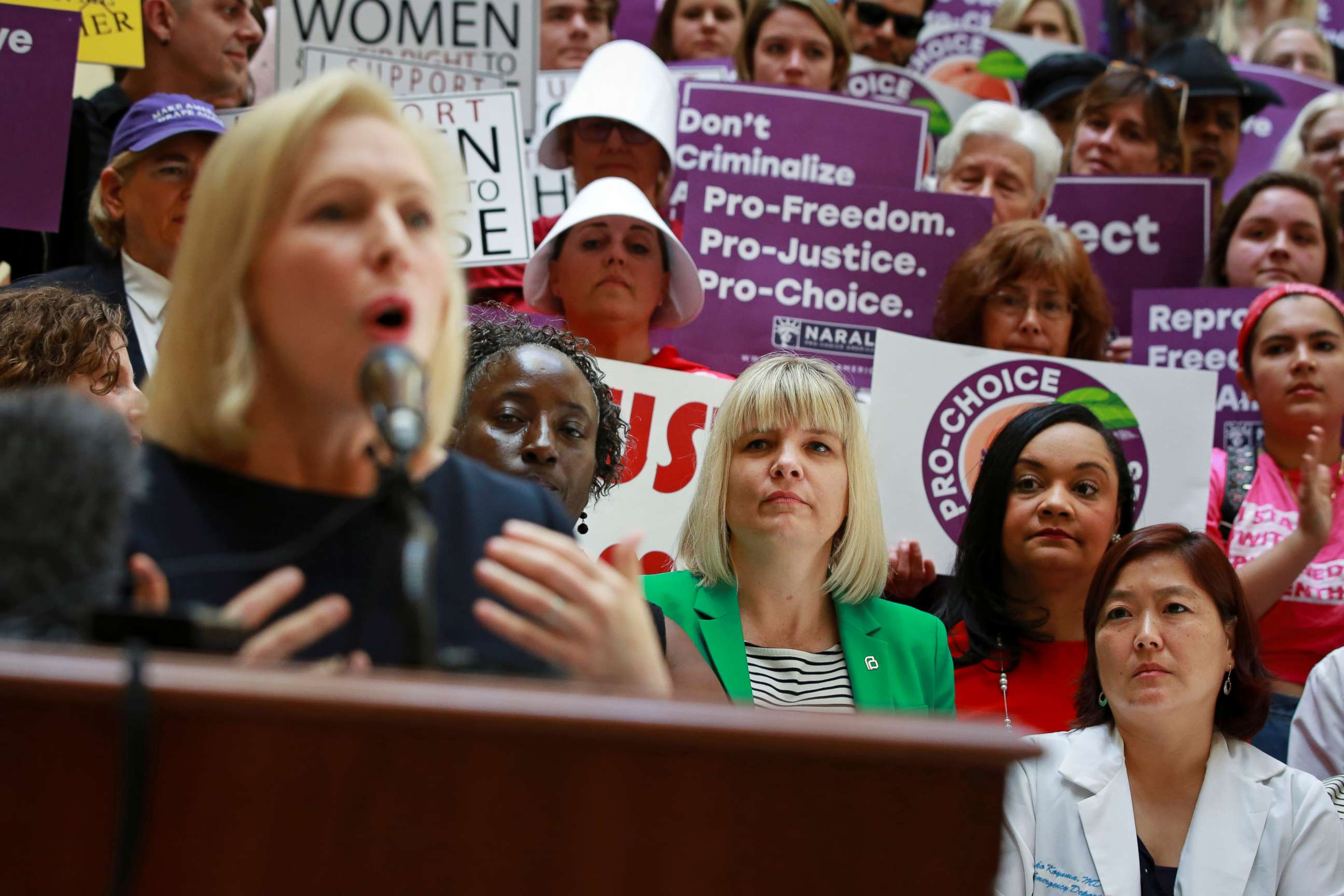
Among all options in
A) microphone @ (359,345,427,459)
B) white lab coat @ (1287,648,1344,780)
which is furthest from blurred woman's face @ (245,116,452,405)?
white lab coat @ (1287,648,1344,780)


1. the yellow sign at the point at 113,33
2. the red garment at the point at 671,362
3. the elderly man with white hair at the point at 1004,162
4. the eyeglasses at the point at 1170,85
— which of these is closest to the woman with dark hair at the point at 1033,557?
the red garment at the point at 671,362

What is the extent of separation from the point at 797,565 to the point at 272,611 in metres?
2.10

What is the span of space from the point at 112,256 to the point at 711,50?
10.7 feet

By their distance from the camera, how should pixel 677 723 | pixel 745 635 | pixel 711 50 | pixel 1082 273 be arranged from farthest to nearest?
pixel 711 50 < pixel 1082 273 < pixel 745 635 < pixel 677 723

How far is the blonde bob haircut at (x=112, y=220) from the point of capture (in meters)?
4.34

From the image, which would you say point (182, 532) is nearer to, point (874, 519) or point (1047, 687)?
point (874, 519)

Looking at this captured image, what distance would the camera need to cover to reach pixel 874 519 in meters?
3.73

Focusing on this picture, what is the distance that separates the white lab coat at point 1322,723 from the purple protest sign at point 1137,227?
226 centimetres

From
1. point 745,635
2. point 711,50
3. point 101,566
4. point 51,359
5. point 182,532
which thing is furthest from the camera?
point 711,50

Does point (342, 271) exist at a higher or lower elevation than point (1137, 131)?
lower

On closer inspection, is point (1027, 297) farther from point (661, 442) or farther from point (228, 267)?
point (228, 267)

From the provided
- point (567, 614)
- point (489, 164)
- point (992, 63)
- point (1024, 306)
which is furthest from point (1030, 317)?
point (567, 614)

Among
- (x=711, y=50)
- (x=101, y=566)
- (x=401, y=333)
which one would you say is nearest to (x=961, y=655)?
(x=401, y=333)

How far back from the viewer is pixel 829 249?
5.38m
